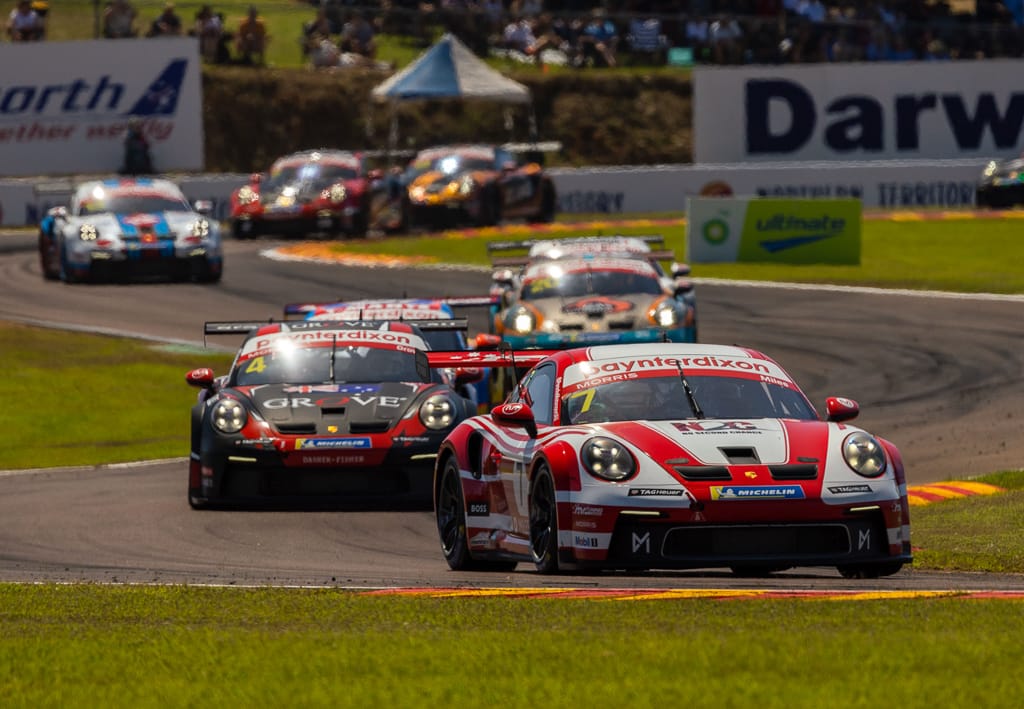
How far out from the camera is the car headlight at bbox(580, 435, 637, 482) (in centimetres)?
932

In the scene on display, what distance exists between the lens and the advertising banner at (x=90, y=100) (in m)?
41.3

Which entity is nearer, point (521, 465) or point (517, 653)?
point (517, 653)

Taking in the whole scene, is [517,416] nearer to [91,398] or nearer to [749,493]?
[749,493]

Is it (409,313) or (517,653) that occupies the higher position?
(517,653)

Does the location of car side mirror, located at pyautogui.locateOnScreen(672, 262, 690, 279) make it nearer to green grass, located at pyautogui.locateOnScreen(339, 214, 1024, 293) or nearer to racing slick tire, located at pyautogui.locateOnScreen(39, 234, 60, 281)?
green grass, located at pyautogui.locateOnScreen(339, 214, 1024, 293)

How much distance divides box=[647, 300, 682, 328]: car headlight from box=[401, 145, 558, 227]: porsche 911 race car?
58.0 feet

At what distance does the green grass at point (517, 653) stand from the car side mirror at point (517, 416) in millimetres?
1543

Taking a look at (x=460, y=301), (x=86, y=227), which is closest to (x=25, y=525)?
(x=460, y=301)

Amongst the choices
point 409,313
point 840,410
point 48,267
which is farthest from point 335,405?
point 48,267

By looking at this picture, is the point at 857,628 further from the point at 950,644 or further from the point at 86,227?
the point at 86,227

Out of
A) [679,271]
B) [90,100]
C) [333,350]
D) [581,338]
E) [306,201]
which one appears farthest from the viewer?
[90,100]

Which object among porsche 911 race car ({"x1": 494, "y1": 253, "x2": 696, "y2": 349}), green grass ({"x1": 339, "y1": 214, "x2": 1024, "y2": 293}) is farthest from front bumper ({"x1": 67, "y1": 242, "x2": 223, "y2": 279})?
porsche 911 race car ({"x1": 494, "y1": 253, "x2": 696, "y2": 349})

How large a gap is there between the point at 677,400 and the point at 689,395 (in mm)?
73

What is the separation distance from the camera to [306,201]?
3547cm
